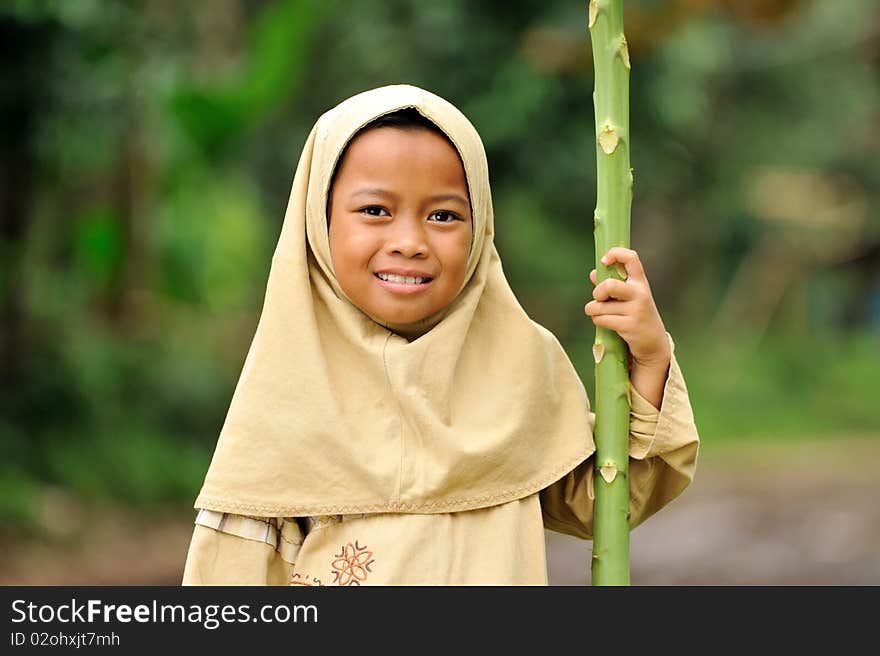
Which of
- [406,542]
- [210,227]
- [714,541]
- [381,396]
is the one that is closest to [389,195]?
[381,396]

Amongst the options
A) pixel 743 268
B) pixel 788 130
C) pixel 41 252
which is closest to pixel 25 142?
pixel 41 252

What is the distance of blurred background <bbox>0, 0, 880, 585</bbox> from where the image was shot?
6.80 metres

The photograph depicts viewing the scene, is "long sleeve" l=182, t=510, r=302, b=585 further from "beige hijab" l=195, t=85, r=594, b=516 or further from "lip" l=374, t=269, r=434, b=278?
"lip" l=374, t=269, r=434, b=278

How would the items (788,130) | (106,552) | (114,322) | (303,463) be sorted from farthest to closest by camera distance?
(788,130) → (114,322) → (106,552) → (303,463)

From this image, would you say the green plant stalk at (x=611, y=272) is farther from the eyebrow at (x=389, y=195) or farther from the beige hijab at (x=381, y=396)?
the eyebrow at (x=389, y=195)

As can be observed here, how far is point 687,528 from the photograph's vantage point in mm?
8477

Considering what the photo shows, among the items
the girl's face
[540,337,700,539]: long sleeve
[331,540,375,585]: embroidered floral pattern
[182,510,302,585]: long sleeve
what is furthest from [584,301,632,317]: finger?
[182,510,302,585]: long sleeve

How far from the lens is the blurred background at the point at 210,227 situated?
22.3ft

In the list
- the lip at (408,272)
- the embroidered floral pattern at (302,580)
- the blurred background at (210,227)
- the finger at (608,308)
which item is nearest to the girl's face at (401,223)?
the lip at (408,272)

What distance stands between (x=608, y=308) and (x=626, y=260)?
0.09 metres

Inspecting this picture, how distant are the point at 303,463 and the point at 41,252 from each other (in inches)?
239

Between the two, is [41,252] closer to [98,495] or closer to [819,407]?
[98,495]

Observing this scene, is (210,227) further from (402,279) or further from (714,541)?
(402,279)

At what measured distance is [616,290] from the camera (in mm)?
2045
